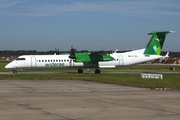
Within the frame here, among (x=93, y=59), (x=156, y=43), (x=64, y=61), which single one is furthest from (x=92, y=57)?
(x=156, y=43)

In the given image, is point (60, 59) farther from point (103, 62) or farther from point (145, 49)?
point (145, 49)

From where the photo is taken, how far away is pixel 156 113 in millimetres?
13211

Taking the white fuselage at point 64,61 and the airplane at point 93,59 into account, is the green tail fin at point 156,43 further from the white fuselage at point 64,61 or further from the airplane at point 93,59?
the white fuselage at point 64,61

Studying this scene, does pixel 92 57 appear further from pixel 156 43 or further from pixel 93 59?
pixel 156 43

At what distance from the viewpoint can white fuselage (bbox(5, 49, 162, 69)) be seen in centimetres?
4856

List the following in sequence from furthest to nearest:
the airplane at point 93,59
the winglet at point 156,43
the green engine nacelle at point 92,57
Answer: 1. the winglet at point 156,43
2. the green engine nacelle at point 92,57
3. the airplane at point 93,59

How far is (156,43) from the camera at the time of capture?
5303cm

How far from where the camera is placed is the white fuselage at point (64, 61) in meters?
48.6

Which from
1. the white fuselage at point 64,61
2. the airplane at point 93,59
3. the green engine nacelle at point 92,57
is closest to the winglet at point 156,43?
the airplane at point 93,59

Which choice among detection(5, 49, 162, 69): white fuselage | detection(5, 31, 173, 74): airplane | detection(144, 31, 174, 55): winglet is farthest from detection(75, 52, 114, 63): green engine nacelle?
detection(144, 31, 174, 55): winglet

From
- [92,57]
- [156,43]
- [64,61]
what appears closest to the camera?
[64,61]

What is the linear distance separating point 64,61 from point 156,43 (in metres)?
13.8

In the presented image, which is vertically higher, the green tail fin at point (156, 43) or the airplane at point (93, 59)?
the green tail fin at point (156, 43)

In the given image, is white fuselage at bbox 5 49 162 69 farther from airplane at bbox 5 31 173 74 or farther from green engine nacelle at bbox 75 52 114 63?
green engine nacelle at bbox 75 52 114 63
